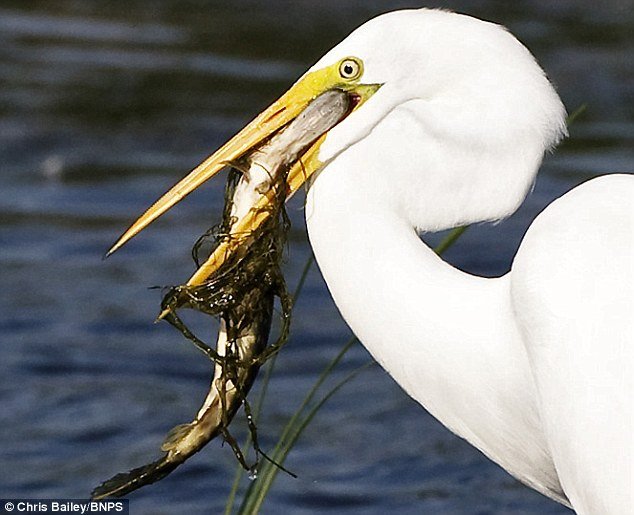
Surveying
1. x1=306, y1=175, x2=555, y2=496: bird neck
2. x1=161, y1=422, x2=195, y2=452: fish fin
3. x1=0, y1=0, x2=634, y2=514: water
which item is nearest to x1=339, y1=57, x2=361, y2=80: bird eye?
x1=306, y1=175, x2=555, y2=496: bird neck

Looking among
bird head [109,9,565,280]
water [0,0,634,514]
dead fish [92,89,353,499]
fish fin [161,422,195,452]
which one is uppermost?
bird head [109,9,565,280]

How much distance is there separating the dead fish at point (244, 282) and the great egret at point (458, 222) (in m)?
0.03

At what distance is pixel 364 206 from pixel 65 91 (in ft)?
21.7

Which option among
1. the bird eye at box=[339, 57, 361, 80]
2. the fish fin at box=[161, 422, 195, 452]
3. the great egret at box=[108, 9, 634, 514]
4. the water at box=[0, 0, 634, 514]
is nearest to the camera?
the great egret at box=[108, 9, 634, 514]

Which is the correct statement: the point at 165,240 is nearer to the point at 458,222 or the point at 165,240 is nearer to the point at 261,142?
the point at 261,142

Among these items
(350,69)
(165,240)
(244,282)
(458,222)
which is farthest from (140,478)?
(165,240)

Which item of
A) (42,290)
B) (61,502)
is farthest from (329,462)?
(42,290)

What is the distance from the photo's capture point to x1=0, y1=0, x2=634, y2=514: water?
568 centimetres

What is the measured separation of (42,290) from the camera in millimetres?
7066

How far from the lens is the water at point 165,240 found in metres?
5.68

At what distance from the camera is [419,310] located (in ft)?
11.1

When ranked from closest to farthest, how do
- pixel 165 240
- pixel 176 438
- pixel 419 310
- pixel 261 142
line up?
pixel 419 310
pixel 261 142
pixel 176 438
pixel 165 240

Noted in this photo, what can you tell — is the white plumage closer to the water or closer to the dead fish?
the dead fish

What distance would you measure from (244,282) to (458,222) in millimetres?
488
